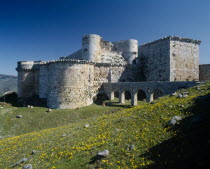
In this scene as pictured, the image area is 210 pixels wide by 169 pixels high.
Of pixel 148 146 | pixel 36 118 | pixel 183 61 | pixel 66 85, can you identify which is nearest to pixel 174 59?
pixel 183 61

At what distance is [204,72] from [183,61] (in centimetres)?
714

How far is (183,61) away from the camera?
38.5 m

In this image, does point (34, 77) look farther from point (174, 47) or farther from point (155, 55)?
point (174, 47)

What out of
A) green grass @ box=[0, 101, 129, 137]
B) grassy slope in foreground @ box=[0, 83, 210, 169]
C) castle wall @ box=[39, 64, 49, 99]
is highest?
castle wall @ box=[39, 64, 49, 99]

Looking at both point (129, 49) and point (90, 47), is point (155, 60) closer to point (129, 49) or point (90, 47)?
point (129, 49)

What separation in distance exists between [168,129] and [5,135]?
24.1 metres

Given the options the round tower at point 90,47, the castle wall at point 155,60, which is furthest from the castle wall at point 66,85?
the castle wall at point 155,60

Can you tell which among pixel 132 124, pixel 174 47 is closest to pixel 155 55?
pixel 174 47

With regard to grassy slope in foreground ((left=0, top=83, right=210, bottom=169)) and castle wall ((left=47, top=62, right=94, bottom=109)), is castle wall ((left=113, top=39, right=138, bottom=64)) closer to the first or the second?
castle wall ((left=47, top=62, right=94, bottom=109))

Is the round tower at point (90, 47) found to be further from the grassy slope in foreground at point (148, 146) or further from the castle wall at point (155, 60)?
the grassy slope in foreground at point (148, 146)

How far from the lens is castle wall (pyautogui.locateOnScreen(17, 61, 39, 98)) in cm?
4416

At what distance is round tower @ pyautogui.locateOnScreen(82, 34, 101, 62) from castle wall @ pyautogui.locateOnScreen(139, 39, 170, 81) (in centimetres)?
1318

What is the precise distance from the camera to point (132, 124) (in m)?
11.9

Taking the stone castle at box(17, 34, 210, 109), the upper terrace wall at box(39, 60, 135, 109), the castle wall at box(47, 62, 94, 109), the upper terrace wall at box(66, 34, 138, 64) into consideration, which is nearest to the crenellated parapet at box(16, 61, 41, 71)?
the stone castle at box(17, 34, 210, 109)
